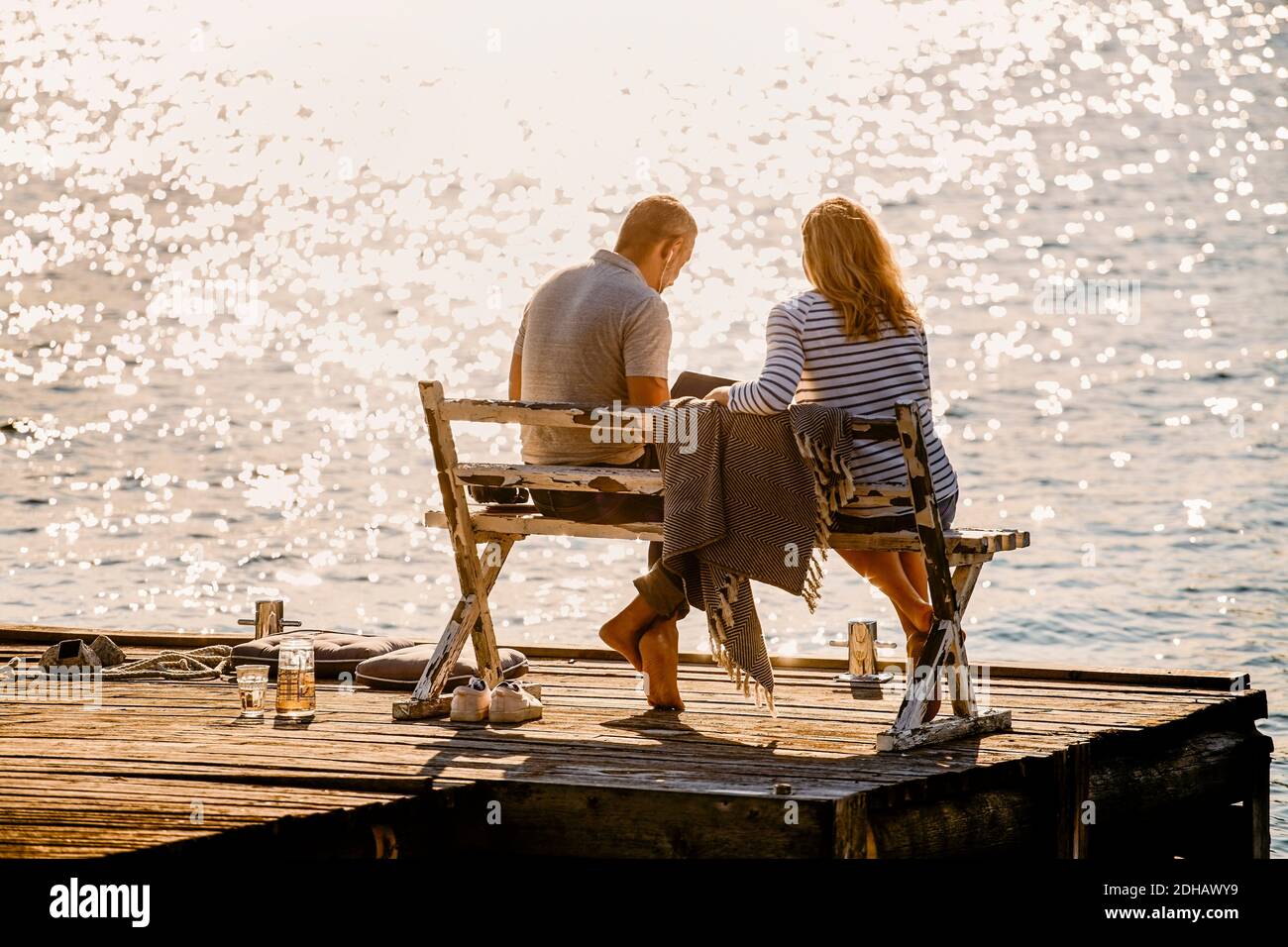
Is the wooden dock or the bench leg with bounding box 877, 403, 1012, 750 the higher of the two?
the bench leg with bounding box 877, 403, 1012, 750

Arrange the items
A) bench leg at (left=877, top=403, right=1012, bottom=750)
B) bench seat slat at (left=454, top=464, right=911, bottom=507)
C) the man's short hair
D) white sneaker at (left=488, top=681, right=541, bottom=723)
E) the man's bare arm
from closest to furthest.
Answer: bench leg at (left=877, top=403, right=1012, bottom=750) → bench seat slat at (left=454, top=464, right=911, bottom=507) → white sneaker at (left=488, top=681, right=541, bottom=723) → the man's bare arm → the man's short hair

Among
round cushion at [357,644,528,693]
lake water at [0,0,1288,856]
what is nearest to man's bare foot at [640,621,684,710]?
round cushion at [357,644,528,693]

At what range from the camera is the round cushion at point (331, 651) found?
728cm

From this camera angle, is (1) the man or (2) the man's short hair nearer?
Answer: (1) the man

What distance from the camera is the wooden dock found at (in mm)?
4867

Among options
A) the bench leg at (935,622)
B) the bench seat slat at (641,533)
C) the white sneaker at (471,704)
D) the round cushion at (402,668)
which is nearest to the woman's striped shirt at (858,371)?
the bench seat slat at (641,533)

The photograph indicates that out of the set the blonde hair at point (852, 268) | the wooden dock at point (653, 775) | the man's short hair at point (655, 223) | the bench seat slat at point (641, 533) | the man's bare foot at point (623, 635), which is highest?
the man's short hair at point (655, 223)

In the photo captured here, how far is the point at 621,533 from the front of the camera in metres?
6.22

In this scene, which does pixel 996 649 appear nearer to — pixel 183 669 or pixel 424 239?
pixel 183 669

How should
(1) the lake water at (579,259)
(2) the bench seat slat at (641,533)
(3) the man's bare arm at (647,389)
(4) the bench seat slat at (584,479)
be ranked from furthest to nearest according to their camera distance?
(1) the lake water at (579,259)
(3) the man's bare arm at (647,389)
(4) the bench seat slat at (584,479)
(2) the bench seat slat at (641,533)

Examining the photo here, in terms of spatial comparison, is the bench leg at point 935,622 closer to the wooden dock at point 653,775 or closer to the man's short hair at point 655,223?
the wooden dock at point 653,775

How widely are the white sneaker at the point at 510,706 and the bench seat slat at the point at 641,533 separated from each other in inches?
20.3

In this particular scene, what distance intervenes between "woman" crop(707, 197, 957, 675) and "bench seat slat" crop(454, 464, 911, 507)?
0.06 m

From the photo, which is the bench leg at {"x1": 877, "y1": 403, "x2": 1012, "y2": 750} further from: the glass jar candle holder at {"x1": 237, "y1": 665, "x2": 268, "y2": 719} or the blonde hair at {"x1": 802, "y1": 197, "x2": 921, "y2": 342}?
the glass jar candle holder at {"x1": 237, "y1": 665, "x2": 268, "y2": 719}
